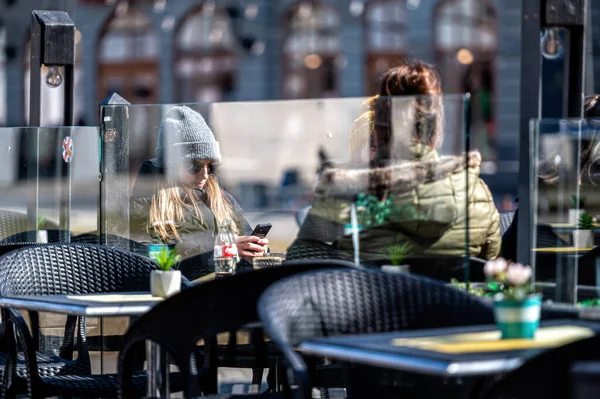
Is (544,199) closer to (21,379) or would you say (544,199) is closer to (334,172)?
(334,172)

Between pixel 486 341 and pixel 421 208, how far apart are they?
1560mm

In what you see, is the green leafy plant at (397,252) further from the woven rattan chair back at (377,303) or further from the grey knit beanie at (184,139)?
the woven rattan chair back at (377,303)

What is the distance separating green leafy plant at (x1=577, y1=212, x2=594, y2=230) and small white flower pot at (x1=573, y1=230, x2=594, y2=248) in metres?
0.02

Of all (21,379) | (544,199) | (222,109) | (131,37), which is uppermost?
(131,37)

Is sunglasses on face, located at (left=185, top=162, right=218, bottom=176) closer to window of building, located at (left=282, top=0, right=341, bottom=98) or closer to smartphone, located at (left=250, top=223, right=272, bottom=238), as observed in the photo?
smartphone, located at (left=250, top=223, right=272, bottom=238)

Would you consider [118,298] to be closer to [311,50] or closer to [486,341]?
[486,341]

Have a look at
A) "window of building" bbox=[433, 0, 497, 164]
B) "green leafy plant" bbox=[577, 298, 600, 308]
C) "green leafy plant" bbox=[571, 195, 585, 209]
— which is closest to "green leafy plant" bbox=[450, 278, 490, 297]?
"green leafy plant" bbox=[577, 298, 600, 308]

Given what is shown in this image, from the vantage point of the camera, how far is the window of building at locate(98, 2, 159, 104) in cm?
3403

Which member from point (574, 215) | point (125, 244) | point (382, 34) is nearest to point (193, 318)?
point (574, 215)

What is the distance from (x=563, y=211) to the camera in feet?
14.1

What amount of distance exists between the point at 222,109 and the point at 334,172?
0.66 metres

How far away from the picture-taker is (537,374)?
2.78 metres

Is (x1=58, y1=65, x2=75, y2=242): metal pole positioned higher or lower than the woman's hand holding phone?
higher

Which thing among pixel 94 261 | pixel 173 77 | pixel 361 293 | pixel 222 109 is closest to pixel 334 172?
pixel 222 109
